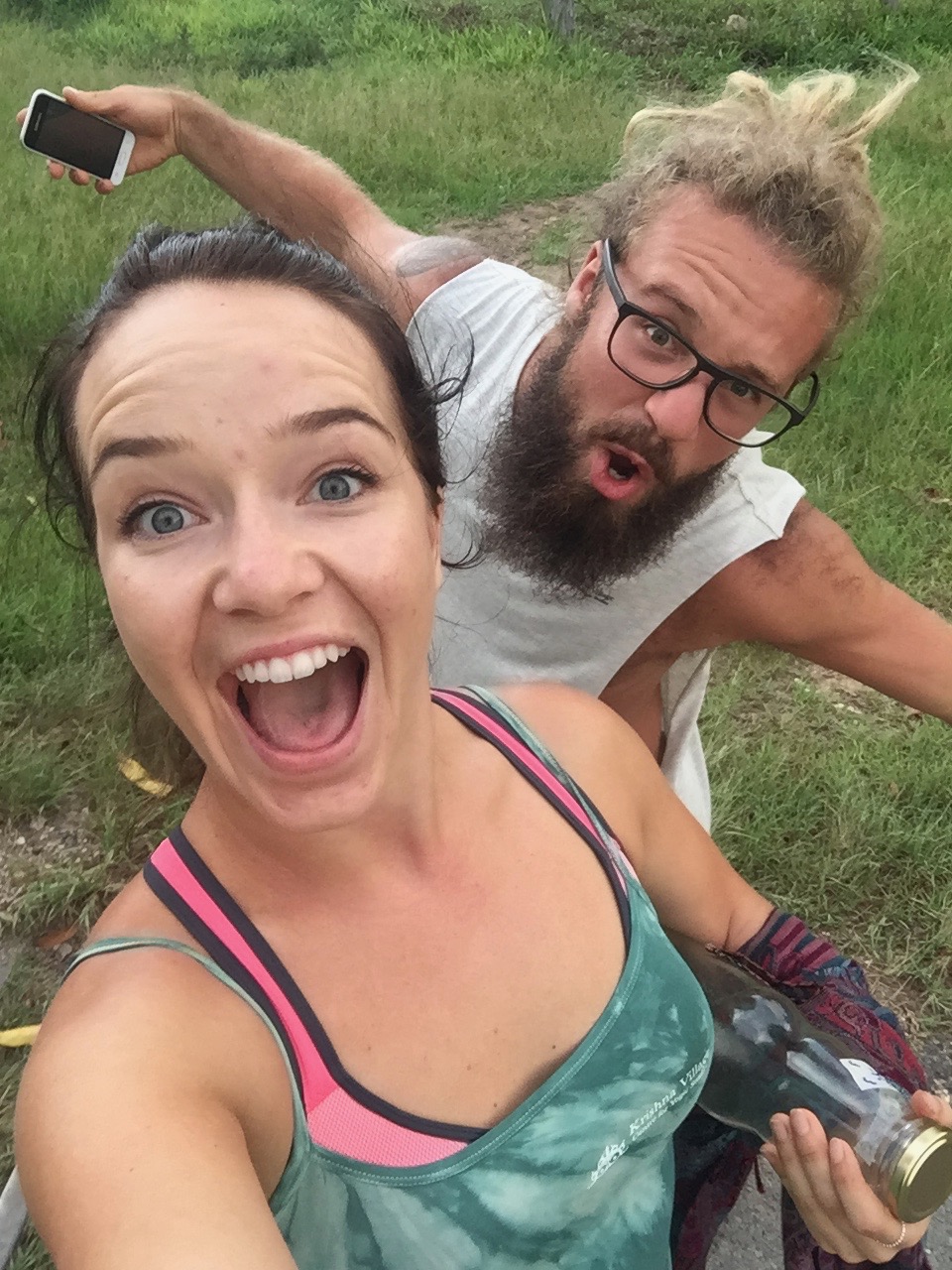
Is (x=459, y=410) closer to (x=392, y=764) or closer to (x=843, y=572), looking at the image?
(x=843, y=572)

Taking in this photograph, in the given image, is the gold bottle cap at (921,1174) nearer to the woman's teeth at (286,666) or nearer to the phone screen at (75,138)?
the woman's teeth at (286,666)

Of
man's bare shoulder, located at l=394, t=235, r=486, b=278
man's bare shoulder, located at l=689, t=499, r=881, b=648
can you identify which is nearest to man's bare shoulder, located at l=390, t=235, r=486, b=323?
man's bare shoulder, located at l=394, t=235, r=486, b=278

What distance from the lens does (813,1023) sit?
5.11 ft

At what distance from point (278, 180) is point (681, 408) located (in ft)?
5.01

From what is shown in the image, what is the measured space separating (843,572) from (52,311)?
145 inches

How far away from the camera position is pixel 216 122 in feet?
9.38

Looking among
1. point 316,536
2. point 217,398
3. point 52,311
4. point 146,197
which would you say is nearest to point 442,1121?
point 316,536

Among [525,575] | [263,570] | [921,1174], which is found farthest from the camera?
[525,575]

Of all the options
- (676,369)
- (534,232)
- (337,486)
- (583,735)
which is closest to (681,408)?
(676,369)

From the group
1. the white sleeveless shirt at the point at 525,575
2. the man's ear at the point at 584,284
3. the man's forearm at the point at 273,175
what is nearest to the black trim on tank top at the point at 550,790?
the white sleeveless shirt at the point at 525,575

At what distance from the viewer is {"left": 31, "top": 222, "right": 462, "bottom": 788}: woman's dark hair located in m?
1.19

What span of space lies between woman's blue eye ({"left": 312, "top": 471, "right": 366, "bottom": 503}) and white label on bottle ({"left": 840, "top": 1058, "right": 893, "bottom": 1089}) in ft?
3.43

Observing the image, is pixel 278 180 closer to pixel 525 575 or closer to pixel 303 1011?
pixel 525 575

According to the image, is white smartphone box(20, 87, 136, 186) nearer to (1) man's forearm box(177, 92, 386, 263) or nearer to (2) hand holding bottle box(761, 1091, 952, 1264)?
(1) man's forearm box(177, 92, 386, 263)
